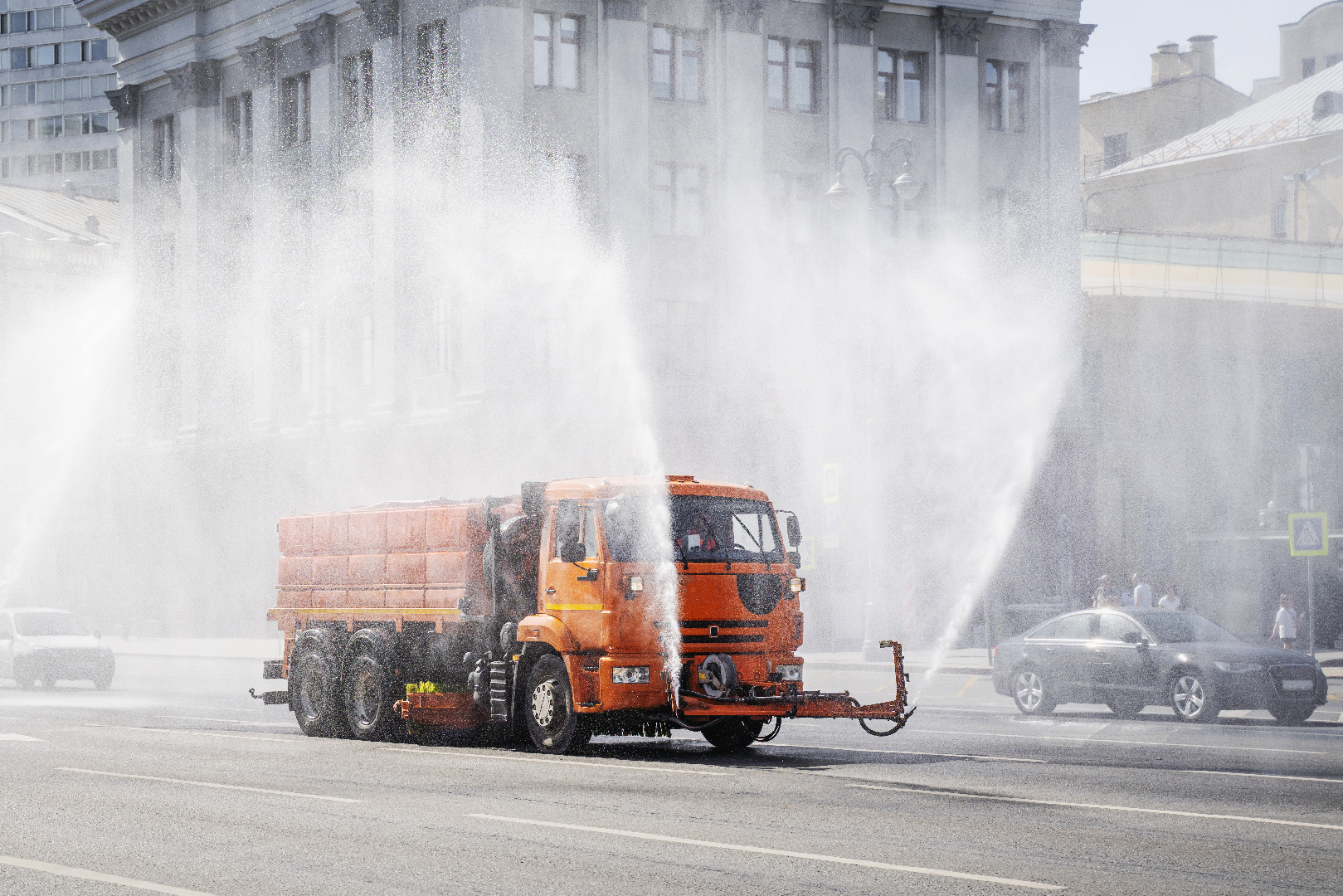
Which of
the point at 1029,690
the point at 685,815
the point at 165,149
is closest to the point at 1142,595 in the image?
the point at 1029,690

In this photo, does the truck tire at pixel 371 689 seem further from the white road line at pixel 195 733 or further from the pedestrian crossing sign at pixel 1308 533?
A: the pedestrian crossing sign at pixel 1308 533

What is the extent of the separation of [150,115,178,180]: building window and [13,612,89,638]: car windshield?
2537 cm

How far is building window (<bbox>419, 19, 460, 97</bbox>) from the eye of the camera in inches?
1681

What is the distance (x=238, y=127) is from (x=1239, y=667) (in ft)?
128

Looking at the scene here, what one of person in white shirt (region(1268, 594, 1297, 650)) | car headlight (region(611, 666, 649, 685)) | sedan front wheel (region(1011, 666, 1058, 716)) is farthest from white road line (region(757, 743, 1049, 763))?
person in white shirt (region(1268, 594, 1297, 650))

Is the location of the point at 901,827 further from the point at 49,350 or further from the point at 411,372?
the point at 49,350

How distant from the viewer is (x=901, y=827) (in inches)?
454

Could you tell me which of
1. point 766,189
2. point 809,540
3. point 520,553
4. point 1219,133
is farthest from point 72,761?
point 1219,133

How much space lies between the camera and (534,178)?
42125 millimetres

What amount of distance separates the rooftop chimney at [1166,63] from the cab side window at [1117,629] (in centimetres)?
5913

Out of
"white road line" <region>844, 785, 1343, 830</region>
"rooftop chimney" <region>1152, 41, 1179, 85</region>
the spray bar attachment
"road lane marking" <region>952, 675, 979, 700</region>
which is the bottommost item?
"road lane marking" <region>952, 675, 979, 700</region>

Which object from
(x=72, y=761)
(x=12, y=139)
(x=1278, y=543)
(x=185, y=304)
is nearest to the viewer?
(x=72, y=761)

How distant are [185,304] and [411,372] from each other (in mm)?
13188

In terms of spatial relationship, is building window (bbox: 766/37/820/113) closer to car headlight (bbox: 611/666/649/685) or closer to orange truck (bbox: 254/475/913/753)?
orange truck (bbox: 254/475/913/753)
